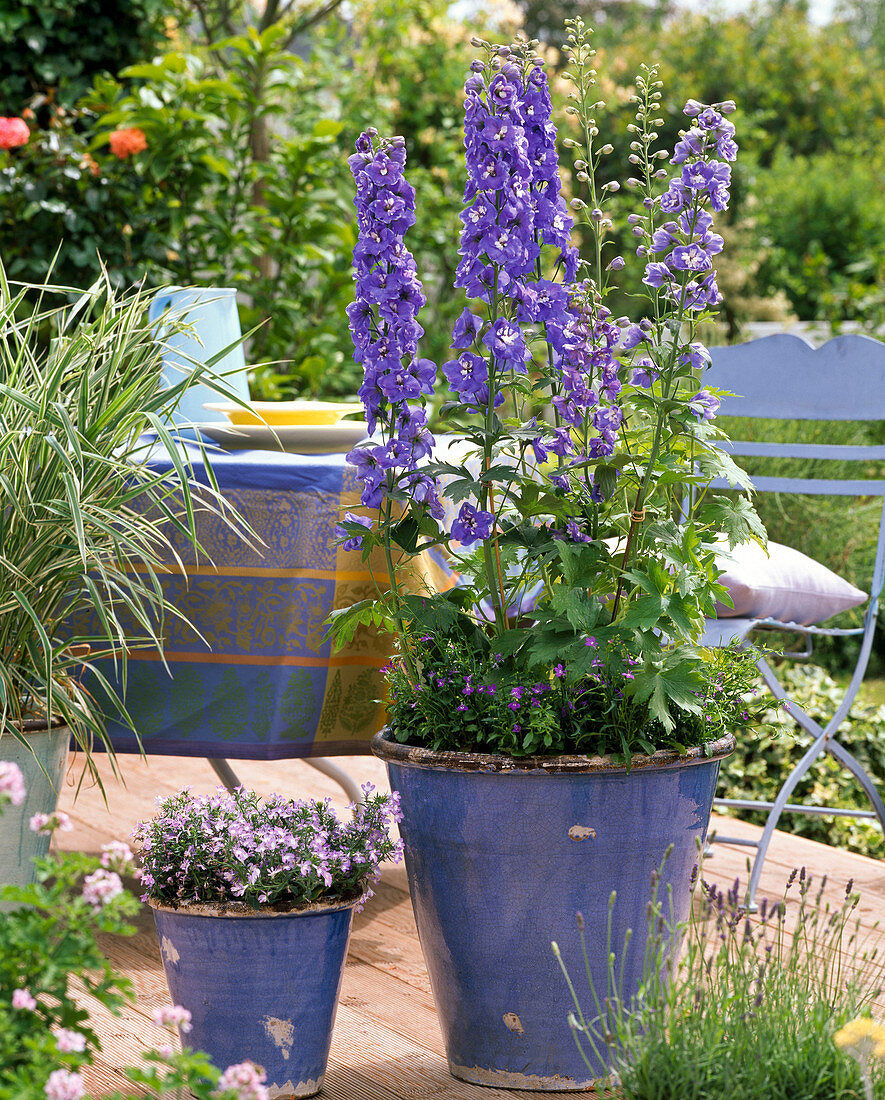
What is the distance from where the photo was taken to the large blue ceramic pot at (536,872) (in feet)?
4.99

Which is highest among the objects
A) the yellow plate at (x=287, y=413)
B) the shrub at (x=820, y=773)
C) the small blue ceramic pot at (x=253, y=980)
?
the yellow plate at (x=287, y=413)

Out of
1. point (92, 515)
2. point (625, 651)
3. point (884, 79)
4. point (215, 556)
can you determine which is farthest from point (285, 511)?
point (884, 79)

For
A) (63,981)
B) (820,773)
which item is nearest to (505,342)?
(63,981)

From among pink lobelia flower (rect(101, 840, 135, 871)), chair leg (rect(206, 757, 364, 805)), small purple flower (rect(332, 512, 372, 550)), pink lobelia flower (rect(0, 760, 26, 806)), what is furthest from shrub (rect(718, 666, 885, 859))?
pink lobelia flower (rect(0, 760, 26, 806))

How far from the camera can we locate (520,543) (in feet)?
5.19

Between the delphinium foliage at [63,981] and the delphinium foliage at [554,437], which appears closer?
the delphinium foliage at [63,981]

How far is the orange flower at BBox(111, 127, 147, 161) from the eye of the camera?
3.90 metres

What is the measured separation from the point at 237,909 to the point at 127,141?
309 cm

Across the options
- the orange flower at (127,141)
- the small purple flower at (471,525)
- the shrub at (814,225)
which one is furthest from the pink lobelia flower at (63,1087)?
the shrub at (814,225)

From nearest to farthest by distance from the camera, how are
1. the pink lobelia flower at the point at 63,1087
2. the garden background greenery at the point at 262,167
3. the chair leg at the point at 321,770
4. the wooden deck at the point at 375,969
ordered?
1. the pink lobelia flower at the point at 63,1087
2. the wooden deck at the point at 375,969
3. the chair leg at the point at 321,770
4. the garden background greenery at the point at 262,167

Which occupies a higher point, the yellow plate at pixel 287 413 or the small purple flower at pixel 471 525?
the yellow plate at pixel 287 413

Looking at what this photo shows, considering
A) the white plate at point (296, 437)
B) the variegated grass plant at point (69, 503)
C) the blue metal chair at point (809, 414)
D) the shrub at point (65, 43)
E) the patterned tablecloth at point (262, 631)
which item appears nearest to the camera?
the variegated grass plant at point (69, 503)

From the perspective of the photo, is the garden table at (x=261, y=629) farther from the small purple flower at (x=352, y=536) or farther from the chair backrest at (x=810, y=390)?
the chair backrest at (x=810, y=390)

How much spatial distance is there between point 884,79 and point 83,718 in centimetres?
1509
